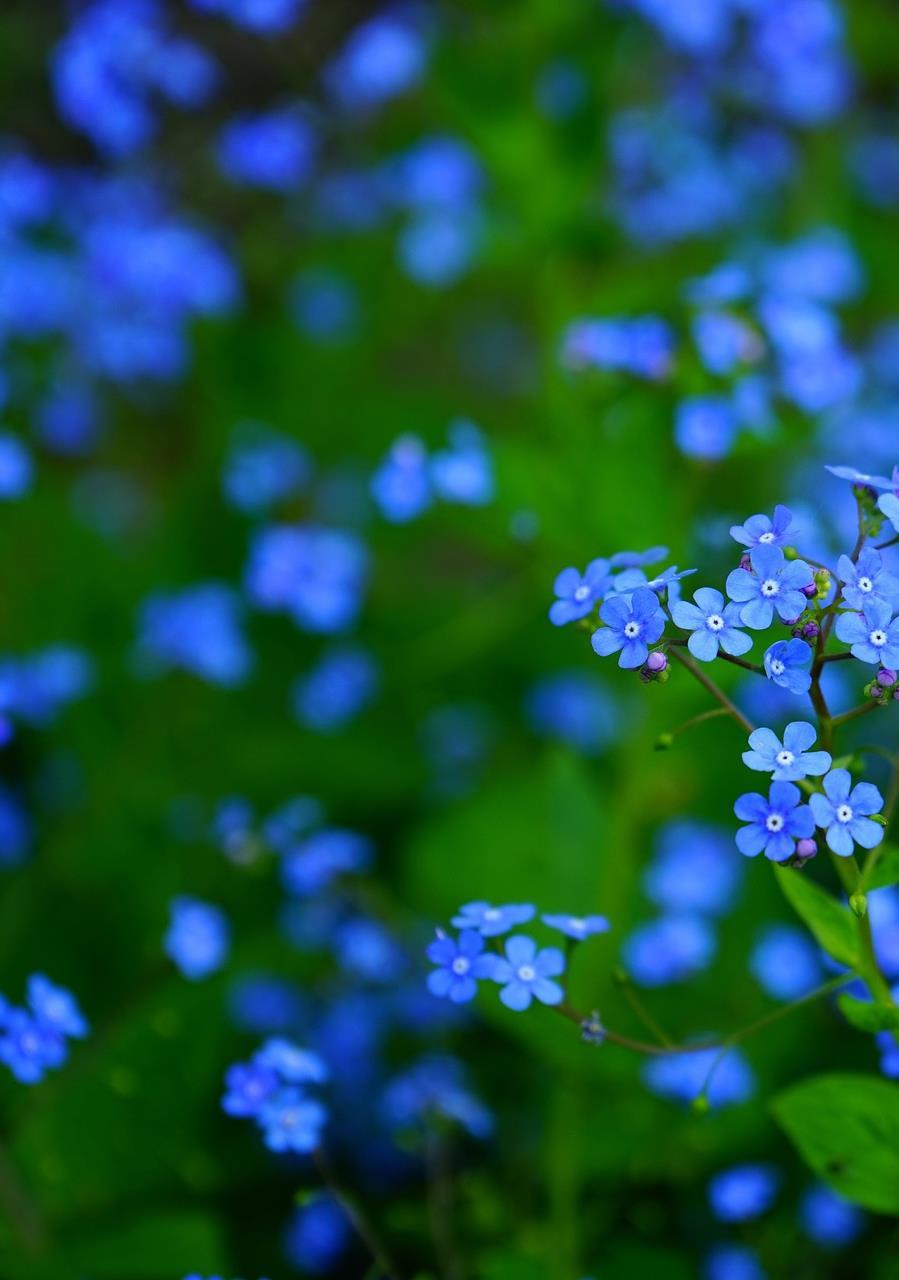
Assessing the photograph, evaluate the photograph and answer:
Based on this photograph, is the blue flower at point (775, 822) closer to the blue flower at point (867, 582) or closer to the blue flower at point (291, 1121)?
the blue flower at point (867, 582)

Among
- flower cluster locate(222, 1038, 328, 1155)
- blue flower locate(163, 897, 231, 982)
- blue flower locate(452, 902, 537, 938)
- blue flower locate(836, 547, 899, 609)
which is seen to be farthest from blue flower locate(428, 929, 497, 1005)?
blue flower locate(163, 897, 231, 982)

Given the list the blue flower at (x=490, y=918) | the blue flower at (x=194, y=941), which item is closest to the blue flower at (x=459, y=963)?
the blue flower at (x=490, y=918)

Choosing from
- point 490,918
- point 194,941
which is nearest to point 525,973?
point 490,918

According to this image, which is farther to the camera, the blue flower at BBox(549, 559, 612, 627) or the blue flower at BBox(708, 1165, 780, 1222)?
the blue flower at BBox(708, 1165, 780, 1222)

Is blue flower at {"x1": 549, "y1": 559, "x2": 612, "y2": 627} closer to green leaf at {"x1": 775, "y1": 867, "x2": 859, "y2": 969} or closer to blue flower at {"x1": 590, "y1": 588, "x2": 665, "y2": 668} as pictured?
blue flower at {"x1": 590, "y1": 588, "x2": 665, "y2": 668}

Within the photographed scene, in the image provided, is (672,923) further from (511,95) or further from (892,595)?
(511,95)

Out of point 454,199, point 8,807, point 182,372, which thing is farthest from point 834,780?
point 182,372

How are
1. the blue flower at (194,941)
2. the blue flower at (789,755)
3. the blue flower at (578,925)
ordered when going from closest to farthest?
the blue flower at (789,755), the blue flower at (578,925), the blue flower at (194,941)
